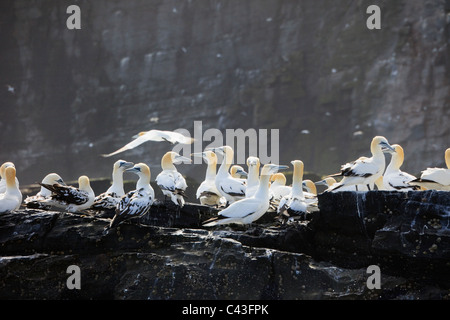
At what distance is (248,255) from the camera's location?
29.1ft

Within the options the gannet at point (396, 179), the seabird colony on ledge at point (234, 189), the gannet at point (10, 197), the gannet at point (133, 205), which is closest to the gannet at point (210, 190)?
the seabird colony on ledge at point (234, 189)

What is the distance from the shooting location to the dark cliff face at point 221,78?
3164 cm

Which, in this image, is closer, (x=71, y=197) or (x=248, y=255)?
(x=248, y=255)

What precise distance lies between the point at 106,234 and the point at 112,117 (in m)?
31.1

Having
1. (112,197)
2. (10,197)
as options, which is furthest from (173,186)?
(10,197)

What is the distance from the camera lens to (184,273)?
8.73 m
